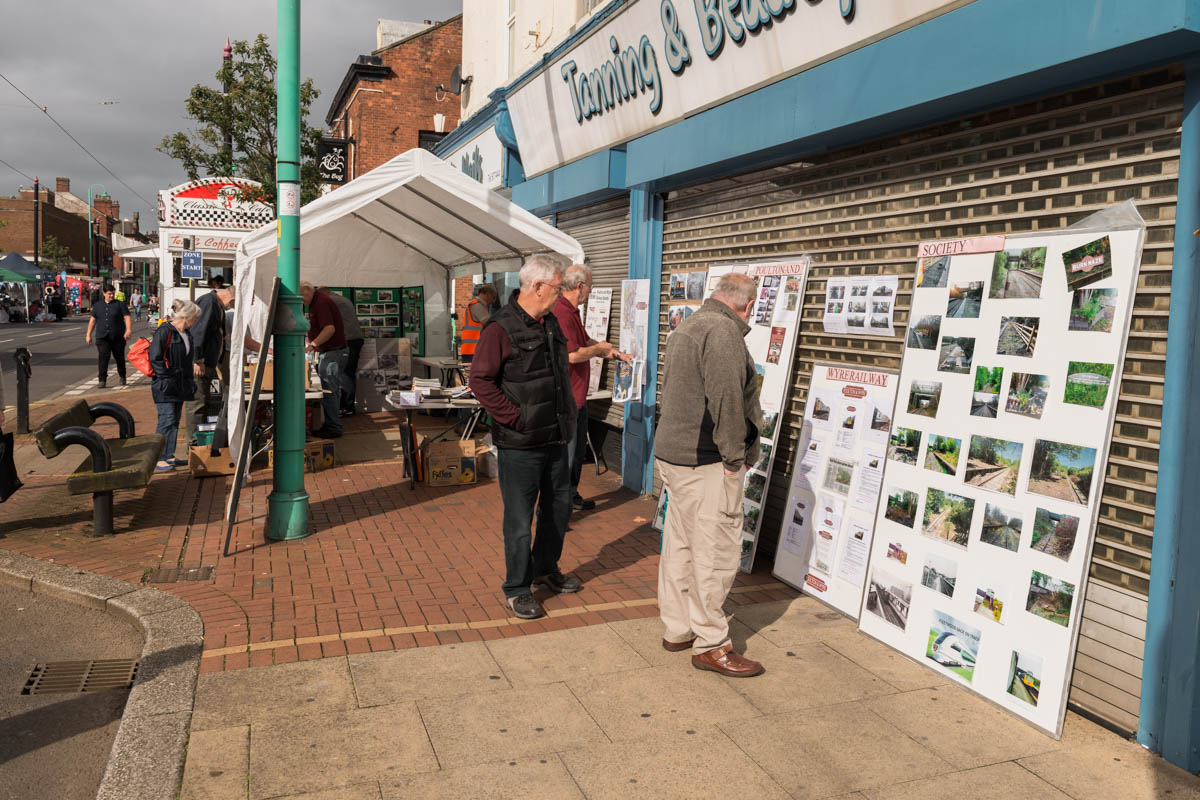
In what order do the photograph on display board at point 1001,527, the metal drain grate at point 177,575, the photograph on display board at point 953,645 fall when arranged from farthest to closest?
the metal drain grate at point 177,575, the photograph on display board at point 953,645, the photograph on display board at point 1001,527

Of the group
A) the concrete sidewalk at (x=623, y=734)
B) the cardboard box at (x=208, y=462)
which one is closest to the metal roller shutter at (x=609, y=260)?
the cardboard box at (x=208, y=462)

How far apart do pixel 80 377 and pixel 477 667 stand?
18072 millimetres

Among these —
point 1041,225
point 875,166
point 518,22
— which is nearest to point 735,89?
point 875,166

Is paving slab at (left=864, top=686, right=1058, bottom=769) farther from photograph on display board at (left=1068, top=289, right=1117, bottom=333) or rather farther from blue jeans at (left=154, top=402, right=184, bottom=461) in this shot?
blue jeans at (left=154, top=402, right=184, bottom=461)

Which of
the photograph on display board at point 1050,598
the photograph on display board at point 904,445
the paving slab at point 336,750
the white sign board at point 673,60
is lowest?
the paving slab at point 336,750

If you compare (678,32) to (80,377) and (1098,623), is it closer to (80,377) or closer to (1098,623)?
(1098,623)

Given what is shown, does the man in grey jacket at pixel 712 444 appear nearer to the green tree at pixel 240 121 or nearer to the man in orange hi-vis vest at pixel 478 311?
the man in orange hi-vis vest at pixel 478 311

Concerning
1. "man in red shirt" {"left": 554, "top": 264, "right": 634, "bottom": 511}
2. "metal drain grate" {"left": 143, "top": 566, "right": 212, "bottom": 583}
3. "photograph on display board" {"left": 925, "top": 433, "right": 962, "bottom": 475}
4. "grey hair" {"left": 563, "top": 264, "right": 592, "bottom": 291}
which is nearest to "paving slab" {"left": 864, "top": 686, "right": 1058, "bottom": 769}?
"photograph on display board" {"left": 925, "top": 433, "right": 962, "bottom": 475}

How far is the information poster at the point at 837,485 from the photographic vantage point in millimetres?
4801

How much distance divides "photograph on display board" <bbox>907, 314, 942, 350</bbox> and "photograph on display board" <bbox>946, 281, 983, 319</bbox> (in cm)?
9

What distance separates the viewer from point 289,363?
21.0 ft

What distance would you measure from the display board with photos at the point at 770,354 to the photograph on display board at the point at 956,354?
137cm

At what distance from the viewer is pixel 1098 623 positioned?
367cm

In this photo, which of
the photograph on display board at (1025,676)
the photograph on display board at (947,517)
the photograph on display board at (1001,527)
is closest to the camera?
the photograph on display board at (1025,676)
